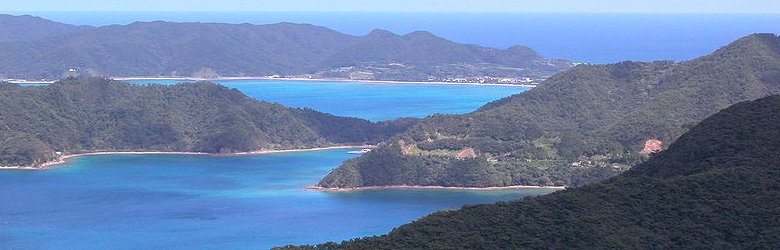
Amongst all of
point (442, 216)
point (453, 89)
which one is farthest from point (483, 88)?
point (442, 216)

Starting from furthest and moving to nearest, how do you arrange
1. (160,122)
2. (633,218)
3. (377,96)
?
(377,96) < (160,122) < (633,218)

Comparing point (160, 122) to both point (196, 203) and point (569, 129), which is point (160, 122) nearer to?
point (196, 203)

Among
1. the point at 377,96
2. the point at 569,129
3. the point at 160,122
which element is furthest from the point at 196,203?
the point at 377,96

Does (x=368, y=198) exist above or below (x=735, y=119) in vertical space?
below

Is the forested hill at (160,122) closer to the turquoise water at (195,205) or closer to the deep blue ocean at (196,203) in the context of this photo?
the deep blue ocean at (196,203)

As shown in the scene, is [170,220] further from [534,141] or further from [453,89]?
[453,89]

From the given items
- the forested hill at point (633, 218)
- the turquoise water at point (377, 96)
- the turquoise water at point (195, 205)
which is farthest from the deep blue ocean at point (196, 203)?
the turquoise water at point (377, 96)
